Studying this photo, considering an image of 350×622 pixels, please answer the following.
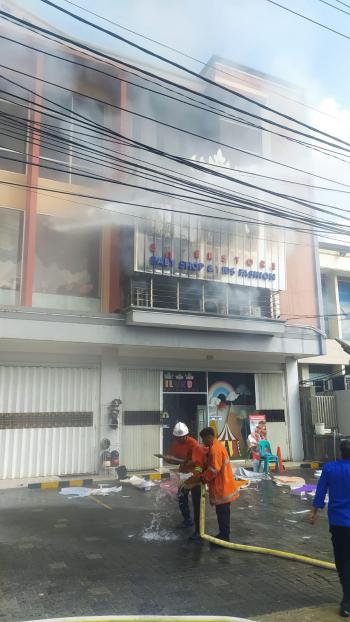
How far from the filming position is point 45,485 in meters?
9.81

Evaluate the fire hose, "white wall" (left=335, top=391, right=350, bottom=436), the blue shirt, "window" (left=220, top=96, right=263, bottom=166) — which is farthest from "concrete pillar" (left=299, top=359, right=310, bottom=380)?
the blue shirt

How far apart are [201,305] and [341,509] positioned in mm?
8672

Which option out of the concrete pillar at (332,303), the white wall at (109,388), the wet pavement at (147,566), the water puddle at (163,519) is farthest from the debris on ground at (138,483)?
the concrete pillar at (332,303)

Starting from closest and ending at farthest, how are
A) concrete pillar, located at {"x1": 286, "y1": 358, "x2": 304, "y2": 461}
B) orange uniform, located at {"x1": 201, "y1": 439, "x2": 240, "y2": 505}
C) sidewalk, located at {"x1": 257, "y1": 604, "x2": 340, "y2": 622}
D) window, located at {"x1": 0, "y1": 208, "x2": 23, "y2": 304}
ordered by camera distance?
sidewalk, located at {"x1": 257, "y1": 604, "x2": 340, "y2": 622}, orange uniform, located at {"x1": 201, "y1": 439, "x2": 240, "y2": 505}, window, located at {"x1": 0, "y1": 208, "x2": 23, "y2": 304}, concrete pillar, located at {"x1": 286, "y1": 358, "x2": 304, "y2": 461}

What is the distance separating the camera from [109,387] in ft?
38.5

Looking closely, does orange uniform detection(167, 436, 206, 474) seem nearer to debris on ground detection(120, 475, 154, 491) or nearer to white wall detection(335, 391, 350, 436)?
debris on ground detection(120, 475, 154, 491)

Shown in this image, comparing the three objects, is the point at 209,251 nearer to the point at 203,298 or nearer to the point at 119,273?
the point at 203,298

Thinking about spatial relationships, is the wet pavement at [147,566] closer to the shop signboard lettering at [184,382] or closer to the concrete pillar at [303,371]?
the shop signboard lettering at [184,382]

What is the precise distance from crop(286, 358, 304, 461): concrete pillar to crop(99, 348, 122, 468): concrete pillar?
5376mm

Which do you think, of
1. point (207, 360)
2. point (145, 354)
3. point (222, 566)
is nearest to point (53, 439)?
point (145, 354)

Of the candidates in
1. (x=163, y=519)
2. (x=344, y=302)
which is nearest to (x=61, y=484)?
(x=163, y=519)

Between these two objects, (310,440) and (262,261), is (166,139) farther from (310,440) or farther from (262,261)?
(310,440)

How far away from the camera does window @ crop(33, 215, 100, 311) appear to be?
11.4 meters

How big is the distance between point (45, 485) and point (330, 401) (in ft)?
28.0
